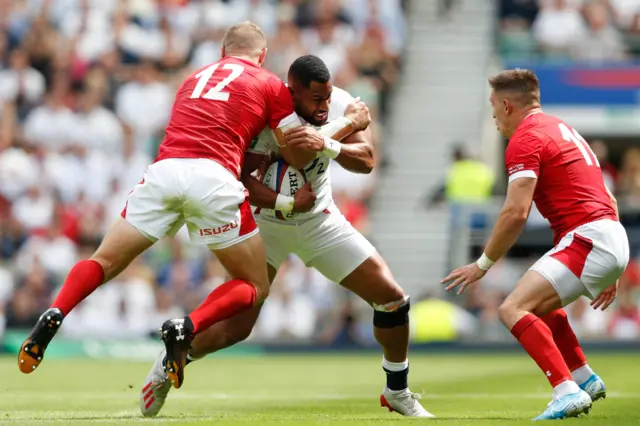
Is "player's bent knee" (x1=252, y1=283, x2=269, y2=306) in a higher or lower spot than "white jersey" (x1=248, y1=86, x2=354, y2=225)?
lower

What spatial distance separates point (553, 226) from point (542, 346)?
0.93m

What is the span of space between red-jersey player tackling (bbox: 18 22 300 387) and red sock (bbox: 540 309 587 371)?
6.65 ft

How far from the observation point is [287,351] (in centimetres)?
1800

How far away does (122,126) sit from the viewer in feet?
65.7

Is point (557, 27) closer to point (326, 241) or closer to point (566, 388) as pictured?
point (326, 241)

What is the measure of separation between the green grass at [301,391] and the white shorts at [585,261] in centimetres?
84

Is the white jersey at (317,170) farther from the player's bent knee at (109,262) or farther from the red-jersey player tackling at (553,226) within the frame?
the player's bent knee at (109,262)

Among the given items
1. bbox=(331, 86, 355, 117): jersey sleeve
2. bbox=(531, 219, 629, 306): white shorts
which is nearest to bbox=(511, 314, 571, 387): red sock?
bbox=(531, 219, 629, 306): white shorts

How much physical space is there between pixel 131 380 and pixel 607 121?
9.98m

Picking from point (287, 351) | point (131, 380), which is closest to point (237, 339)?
point (131, 380)

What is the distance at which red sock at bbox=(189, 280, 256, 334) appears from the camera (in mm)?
7766

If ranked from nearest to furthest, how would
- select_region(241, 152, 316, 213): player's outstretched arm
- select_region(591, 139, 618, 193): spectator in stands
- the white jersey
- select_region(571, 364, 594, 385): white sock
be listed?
select_region(241, 152, 316, 213): player's outstretched arm, the white jersey, select_region(571, 364, 594, 385): white sock, select_region(591, 139, 618, 193): spectator in stands

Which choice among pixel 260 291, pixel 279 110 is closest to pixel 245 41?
pixel 279 110

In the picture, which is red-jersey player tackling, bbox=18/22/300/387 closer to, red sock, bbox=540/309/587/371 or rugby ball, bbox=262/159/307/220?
rugby ball, bbox=262/159/307/220
